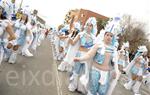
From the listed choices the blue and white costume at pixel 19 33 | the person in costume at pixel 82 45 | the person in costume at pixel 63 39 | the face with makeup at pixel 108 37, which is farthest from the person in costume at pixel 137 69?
the face with makeup at pixel 108 37

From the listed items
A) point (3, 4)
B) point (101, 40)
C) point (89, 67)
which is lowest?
point (89, 67)

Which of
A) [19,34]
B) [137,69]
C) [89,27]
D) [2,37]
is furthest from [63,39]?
[2,37]

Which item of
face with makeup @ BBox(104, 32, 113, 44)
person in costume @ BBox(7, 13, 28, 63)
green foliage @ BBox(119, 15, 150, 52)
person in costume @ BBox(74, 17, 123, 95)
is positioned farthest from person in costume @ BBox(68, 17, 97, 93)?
green foliage @ BBox(119, 15, 150, 52)

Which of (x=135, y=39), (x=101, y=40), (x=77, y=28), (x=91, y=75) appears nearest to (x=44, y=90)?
(x=91, y=75)

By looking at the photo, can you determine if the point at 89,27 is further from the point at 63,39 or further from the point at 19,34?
the point at 63,39

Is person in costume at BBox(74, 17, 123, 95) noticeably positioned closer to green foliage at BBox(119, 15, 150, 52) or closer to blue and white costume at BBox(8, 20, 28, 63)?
blue and white costume at BBox(8, 20, 28, 63)

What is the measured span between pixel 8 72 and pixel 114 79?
3353 mm

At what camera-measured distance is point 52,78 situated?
37.9ft

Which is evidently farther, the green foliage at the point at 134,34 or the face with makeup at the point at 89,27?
the green foliage at the point at 134,34

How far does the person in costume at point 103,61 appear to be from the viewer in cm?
862

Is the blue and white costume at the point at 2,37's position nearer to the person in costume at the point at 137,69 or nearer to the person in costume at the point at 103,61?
the person in costume at the point at 103,61

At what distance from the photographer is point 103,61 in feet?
28.3

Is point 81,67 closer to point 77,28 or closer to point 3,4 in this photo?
point 3,4

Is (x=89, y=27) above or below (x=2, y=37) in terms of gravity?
above
